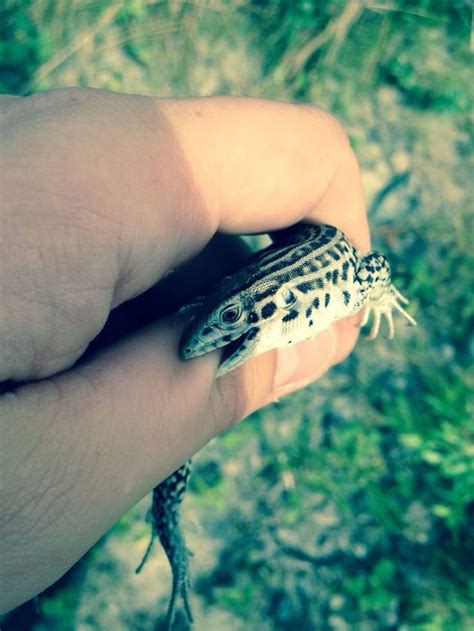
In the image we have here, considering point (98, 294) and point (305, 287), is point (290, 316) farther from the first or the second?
point (98, 294)

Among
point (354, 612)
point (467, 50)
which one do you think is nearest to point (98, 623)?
point (354, 612)

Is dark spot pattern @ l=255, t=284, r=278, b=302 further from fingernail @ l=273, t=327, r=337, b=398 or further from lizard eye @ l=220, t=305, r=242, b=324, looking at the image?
fingernail @ l=273, t=327, r=337, b=398

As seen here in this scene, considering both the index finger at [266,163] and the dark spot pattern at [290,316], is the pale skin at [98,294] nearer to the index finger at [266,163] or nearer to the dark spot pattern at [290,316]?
the index finger at [266,163]

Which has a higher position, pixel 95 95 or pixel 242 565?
pixel 95 95

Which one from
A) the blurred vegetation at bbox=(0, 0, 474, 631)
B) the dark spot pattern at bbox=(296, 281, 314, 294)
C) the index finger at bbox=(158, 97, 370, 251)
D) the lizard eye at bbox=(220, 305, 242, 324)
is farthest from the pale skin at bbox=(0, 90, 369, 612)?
the blurred vegetation at bbox=(0, 0, 474, 631)

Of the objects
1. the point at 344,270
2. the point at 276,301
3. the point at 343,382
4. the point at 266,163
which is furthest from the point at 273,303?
the point at 343,382

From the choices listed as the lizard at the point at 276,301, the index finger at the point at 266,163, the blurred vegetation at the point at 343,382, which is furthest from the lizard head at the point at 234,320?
the blurred vegetation at the point at 343,382

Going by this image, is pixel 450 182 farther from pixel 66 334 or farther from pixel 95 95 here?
pixel 66 334
